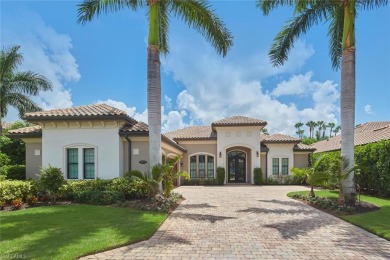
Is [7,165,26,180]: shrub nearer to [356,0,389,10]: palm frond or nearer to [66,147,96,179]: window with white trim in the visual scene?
[66,147,96,179]: window with white trim

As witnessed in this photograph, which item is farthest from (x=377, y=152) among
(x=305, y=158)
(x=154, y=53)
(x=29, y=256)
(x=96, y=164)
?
(x=29, y=256)

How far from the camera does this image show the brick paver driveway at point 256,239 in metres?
5.93

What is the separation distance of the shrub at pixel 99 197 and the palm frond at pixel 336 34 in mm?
12498

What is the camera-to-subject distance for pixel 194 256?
581 centimetres

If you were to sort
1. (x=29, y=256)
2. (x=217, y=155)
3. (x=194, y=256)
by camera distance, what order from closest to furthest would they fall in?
(x=29, y=256) → (x=194, y=256) → (x=217, y=155)

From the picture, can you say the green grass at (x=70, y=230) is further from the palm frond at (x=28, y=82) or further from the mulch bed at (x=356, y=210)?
the palm frond at (x=28, y=82)

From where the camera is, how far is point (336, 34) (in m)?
13.6

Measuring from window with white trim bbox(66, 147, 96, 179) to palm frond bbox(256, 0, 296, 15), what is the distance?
431 inches

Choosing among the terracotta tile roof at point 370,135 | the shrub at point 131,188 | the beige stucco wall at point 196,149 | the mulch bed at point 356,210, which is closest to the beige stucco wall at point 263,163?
the beige stucco wall at point 196,149

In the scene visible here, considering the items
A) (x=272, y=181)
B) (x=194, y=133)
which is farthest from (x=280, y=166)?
(x=194, y=133)

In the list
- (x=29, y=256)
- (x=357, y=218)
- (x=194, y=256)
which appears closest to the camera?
(x=29, y=256)

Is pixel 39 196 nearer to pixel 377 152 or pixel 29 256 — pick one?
pixel 29 256

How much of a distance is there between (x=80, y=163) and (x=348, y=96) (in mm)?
13010

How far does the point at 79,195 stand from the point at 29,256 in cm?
705
